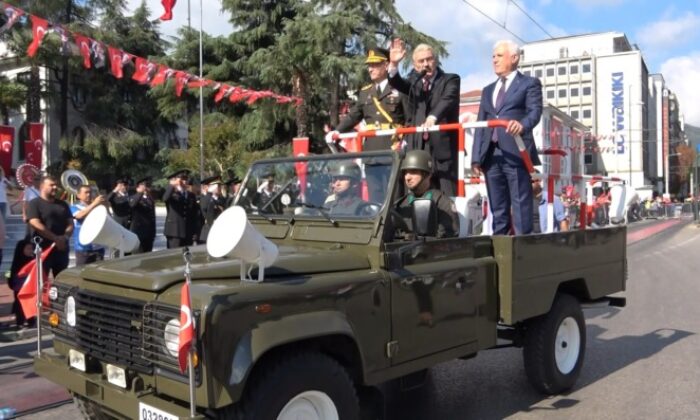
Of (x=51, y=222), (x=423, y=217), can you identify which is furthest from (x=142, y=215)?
(x=423, y=217)

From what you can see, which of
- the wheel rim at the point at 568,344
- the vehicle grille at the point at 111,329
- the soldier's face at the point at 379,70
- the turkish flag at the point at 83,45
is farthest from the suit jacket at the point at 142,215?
the wheel rim at the point at 568,344

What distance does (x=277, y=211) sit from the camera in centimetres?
426

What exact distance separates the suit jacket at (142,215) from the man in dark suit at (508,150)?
5608 millimetres

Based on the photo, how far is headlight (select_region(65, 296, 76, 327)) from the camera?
11.4ft

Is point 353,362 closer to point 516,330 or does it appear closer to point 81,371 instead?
point 81,371

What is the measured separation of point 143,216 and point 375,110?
478 centimetres

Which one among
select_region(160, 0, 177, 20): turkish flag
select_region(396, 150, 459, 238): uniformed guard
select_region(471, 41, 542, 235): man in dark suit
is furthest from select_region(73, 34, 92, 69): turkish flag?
select_region(396, 150, 459, 238): uniformed guard

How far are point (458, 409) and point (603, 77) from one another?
261 feet

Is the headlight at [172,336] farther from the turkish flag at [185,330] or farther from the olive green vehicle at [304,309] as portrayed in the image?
the turkish flag at [185,330]

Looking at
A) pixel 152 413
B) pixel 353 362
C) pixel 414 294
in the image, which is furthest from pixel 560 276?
pixel 152 413

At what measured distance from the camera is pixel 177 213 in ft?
30.8

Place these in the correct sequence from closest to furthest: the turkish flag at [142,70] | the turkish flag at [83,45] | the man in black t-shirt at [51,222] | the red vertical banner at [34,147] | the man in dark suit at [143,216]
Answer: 1. the man in black t-shirt at [51,222]
2. the man in dark suit at [143,216]
3. the turkish flag at [83,45]
4. the turkish flag at [142,70]
5. the red vertical banner at [34,147]

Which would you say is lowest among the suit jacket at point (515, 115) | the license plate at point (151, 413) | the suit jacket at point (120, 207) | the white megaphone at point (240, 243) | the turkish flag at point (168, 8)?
the license plate at point (151, 413)

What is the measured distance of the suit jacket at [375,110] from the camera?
5715mm
